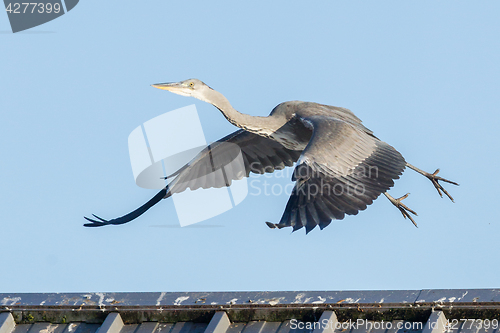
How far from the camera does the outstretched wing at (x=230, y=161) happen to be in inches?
421

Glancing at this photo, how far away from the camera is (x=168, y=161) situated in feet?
35.7

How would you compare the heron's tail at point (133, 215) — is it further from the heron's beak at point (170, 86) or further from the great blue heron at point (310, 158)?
the heron's beak at point (170, 86)

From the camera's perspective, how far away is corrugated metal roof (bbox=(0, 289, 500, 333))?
204 inches

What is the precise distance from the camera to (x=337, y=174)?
324 inches

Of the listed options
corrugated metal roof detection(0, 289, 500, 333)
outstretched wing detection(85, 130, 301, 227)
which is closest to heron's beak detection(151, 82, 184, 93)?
outstretched wing detection(85, 130, 301, 227)

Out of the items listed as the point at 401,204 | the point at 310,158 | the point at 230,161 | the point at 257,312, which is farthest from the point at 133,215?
the point at 257,312

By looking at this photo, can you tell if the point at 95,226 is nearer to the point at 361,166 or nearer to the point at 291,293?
the point at 361,166

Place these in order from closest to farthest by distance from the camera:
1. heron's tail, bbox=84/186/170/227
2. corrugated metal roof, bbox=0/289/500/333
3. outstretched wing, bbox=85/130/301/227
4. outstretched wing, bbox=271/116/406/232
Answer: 1. corrugated metal roof, bbox=0/289/500/333
2. outstretched wing, bbox=271/116/406/232
3. heron's tail, bbox=84/186/170/227
4. outstretched wing, bbox=85/130/301/227

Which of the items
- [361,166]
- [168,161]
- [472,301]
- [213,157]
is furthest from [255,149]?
[472,301]

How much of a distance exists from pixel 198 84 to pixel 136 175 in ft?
6.12

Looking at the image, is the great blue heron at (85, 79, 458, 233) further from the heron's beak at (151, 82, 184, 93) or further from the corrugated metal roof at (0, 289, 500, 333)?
the corrugated metal roof at (0, 289, 500, 333)

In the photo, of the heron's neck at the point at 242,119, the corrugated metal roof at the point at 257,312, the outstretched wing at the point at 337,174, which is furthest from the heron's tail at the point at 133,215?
the corrugated metal roof at the point at 257,312

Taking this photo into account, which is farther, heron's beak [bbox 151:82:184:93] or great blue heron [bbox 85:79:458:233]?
heron's beak [bbox 151:82:184:93]

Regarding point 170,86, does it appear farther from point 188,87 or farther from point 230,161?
point 230,161
